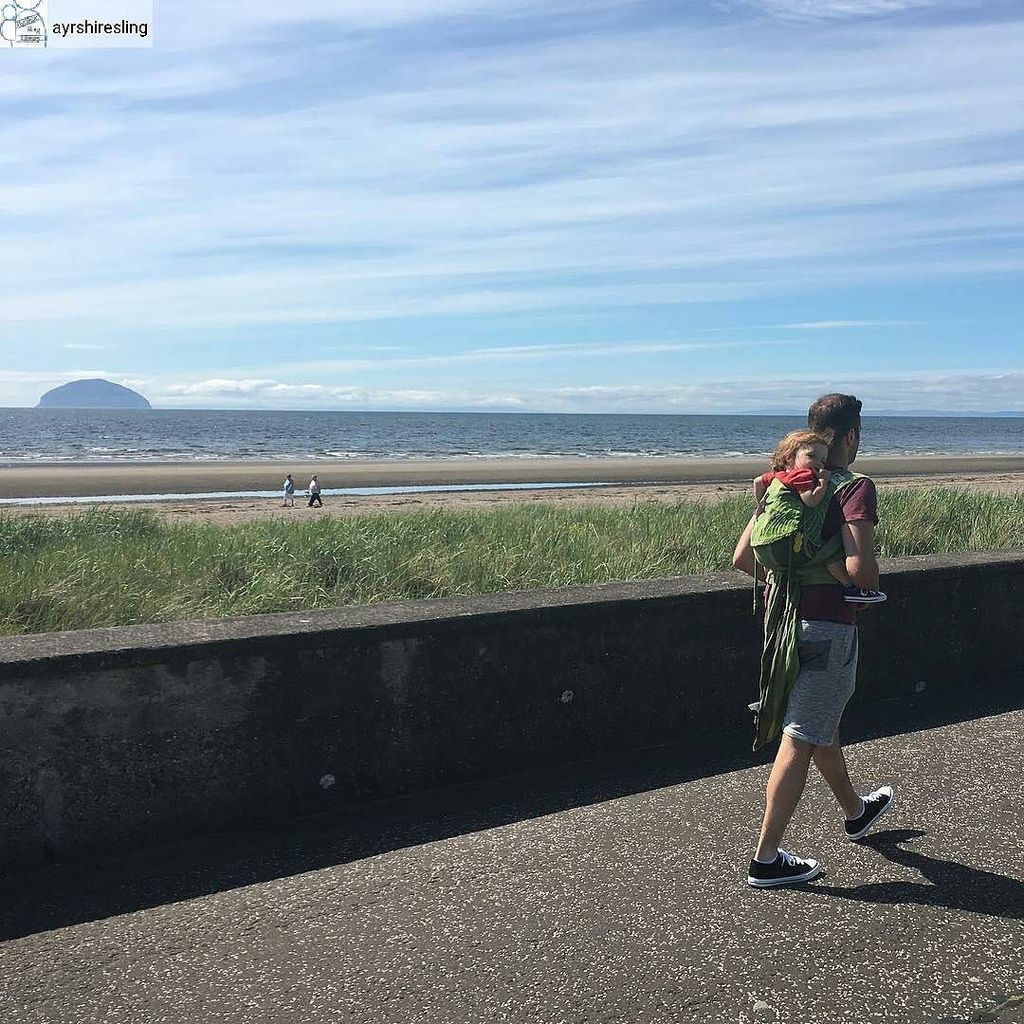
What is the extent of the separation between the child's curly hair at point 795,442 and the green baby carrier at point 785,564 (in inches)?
2.9

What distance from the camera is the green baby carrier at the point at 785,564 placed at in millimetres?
3275

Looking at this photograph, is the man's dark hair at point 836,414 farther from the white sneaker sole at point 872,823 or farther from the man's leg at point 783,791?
the white sneaker sole at point 872,823

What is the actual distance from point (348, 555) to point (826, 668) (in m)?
4.24

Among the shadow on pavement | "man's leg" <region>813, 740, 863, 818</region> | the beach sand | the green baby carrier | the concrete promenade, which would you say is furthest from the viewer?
the beach sand

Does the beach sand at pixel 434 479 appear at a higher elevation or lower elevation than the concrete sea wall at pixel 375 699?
lower

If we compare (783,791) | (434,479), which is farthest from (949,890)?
(434,479)

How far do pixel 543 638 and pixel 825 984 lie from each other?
180 centimetres

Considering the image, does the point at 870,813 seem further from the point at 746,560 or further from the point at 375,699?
the point at 375,699

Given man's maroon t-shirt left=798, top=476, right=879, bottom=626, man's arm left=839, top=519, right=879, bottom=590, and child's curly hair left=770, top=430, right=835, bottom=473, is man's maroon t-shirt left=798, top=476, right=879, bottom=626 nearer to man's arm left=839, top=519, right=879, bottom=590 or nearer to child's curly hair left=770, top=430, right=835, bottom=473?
man's arm left=839, top=519, right=879, bottom=590

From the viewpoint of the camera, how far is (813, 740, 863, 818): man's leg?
3.41m

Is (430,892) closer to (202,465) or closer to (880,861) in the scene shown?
(880,861)

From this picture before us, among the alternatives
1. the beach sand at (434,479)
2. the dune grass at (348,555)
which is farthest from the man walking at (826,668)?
the beach sand at (434,479)

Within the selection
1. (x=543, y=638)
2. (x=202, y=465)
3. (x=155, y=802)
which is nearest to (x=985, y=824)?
→ (x=543, y=638)

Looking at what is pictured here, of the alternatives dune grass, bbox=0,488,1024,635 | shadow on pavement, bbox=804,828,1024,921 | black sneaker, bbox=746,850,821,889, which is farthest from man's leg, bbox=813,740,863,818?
dune grass, bbox=0,488,1024,635
